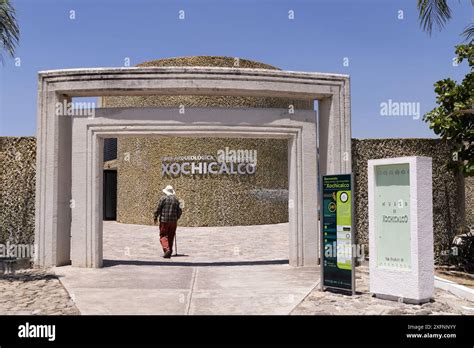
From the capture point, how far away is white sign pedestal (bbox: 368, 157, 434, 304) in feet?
22.3

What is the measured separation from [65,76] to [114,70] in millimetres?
1154

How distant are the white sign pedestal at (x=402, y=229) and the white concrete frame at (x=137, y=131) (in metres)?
2.85

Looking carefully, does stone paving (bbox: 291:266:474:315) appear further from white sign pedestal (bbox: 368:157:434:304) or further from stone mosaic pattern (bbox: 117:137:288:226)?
stone mosaic pattern (bbox: 117:137:288:226)

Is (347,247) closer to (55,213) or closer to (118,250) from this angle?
(55,213)

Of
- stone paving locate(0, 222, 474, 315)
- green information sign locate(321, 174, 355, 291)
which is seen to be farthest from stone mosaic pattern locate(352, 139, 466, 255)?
green information sign locate(321, 174, 355, 291)

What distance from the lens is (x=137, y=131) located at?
992cm

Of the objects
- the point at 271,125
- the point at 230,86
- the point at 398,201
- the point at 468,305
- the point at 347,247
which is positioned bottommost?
the point at 468,305

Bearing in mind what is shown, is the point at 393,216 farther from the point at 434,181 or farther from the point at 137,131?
the point at 137,131

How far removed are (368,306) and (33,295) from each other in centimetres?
529

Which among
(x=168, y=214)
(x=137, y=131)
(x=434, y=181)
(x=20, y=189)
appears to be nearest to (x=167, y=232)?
(x=168, y=214)

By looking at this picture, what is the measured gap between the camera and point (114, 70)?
389 inches

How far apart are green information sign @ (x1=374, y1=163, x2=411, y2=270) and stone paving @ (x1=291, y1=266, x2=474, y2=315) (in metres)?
0.61
